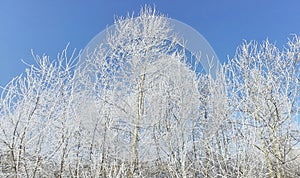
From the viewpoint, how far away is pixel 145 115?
6.55m

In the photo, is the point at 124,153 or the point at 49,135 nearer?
the point at 49,135

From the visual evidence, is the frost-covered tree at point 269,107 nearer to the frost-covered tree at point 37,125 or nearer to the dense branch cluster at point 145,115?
the dense branch cluster at point 145,115

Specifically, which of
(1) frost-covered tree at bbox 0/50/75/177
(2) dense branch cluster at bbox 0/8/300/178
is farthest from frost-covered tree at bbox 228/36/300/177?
(1) frost-covered tree at bbox 0/50/75/177

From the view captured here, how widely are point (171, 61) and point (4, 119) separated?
388 cm

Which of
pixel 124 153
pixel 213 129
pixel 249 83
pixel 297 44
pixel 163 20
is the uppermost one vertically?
pixel 163 20

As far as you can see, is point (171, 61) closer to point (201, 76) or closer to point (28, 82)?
point (201, 76)

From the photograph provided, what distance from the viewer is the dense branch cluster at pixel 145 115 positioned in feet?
15.6

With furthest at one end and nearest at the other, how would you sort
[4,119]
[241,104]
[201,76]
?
[201,76], [241,104], [4,119]

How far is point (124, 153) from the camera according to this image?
6.30m

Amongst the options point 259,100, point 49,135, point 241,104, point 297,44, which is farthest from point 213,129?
point 49,135

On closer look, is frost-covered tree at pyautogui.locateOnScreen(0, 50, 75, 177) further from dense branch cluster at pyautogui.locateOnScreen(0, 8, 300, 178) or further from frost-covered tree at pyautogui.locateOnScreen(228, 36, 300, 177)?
frost-covered tree at pyautogui.locateOnScreen(228, 36, 300, 177)

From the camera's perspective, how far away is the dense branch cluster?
475cm

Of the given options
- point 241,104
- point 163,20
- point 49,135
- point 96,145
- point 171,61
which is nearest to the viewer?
point 49,135

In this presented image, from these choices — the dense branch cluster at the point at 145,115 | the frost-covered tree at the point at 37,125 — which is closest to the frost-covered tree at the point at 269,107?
the dense branch cluster at the point at 145,115
